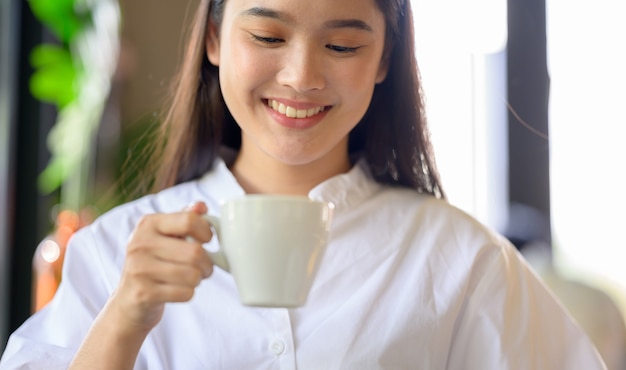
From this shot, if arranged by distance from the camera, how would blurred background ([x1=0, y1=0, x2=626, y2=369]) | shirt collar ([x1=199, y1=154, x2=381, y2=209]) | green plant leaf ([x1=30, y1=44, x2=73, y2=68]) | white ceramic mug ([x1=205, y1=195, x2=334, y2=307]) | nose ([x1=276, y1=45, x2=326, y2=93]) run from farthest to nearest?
1. green plant leaf ([x1=30, y1=44, x2=73, y2=68])
2. blurred background ([x1=0, y1=0, x2=626, y2=369])
3. shirt collar ([x1=199, y1=154, x2=381, y2=209])
4. nose ([x1=276, y1=45, x2=326, y2=93])
5. white ceramic mug ([x1=205, y1=195, x2=334, y2=307])

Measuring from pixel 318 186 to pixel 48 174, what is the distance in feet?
6.55

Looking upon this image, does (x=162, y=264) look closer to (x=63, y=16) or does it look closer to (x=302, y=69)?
(x=302, y=69)

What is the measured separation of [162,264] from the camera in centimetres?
99

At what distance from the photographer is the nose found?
1.23 metres

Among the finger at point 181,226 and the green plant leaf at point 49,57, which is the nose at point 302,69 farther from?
the green plant leaf at point 49,57

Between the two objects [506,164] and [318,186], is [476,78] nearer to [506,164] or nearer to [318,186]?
[506,164]

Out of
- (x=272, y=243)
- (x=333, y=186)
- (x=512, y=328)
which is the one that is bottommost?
(x=512, y=328)

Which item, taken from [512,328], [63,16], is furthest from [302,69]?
[63,16]

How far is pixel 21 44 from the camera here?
3.37 meters

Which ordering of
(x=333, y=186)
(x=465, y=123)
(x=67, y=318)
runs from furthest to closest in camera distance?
(x=465, y=123), (x=333, y=186), (x=67, y=318)

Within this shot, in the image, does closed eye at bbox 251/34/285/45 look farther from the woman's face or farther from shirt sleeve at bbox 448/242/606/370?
shirt sleeve at bbox 448/242/606/370

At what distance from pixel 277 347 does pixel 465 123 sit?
1.74m

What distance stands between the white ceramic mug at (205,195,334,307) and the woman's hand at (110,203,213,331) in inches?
A: 1.3

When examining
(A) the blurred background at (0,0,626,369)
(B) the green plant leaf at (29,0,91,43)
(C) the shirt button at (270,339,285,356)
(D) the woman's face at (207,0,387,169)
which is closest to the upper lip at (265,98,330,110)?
(D) the woman's face at (207,0,387,169)
